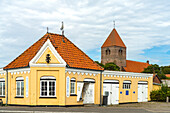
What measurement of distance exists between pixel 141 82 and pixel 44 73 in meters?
13.4

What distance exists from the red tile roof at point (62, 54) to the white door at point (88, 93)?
175 centimetres

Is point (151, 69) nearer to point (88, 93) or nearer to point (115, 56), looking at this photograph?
point (115, 56)

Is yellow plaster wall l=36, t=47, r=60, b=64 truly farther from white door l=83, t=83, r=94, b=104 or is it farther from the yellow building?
white door l=83, t=83, r=94, b=104

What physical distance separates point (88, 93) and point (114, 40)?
8496 cm

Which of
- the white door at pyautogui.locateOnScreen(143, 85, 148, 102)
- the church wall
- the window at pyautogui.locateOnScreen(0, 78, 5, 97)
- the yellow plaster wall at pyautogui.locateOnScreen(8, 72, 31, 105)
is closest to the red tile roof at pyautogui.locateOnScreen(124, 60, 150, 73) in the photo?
the church wall

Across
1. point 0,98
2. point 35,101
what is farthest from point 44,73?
point 0,98

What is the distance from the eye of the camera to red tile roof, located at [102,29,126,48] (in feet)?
349

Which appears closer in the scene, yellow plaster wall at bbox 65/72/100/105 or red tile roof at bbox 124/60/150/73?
yellow plaster wall at bbox 65/72/100/105

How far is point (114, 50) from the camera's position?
10750cm

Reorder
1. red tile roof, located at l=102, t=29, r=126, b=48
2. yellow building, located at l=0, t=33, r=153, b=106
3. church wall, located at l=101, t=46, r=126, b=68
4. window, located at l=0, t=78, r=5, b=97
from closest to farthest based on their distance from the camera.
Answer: yellow building, located at l=0, t=33, r=153, b=106
window, located at l=0, t=78, r=5, b=97
red tile roof, located at l=102, t=29, r=126, b=48
church wall, located at l=101, t=46, r=126, b=68

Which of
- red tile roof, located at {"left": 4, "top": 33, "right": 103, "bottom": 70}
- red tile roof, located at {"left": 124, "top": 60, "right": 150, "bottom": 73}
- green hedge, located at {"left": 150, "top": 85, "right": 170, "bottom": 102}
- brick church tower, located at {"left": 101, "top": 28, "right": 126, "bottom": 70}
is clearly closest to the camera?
red tile roof, located at {"left": 4, "top": 33, "right": 103, "bottom": 70}

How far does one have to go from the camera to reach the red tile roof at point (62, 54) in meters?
22.9

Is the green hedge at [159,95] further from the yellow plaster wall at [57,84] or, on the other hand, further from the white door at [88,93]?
the yellow plaster wall at [57,84]

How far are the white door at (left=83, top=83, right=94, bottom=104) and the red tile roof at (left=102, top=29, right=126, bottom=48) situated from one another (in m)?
83.0
